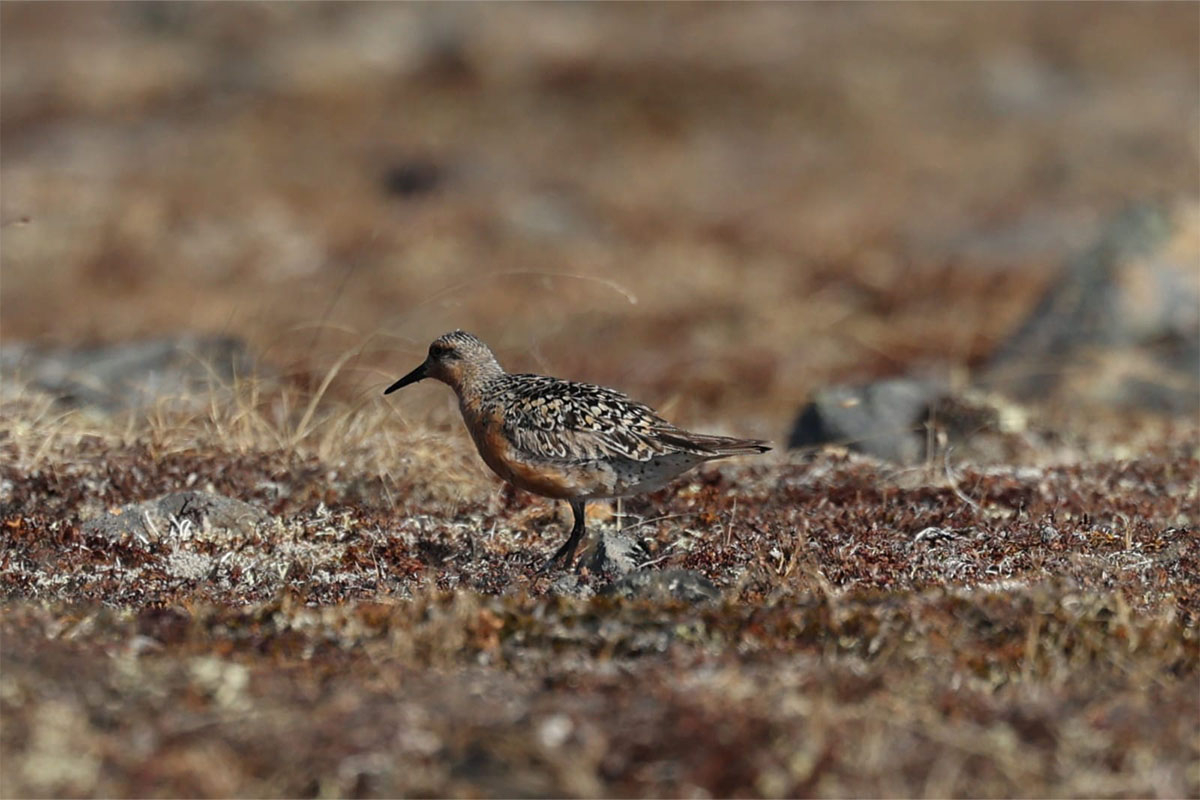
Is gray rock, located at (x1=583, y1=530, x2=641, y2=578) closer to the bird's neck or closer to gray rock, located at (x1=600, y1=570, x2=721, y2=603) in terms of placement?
gray rock, located at (x1=600, y1=570, x2=721, y2=603)

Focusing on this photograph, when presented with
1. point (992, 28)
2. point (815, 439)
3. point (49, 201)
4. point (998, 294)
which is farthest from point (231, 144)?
point (815, 439)

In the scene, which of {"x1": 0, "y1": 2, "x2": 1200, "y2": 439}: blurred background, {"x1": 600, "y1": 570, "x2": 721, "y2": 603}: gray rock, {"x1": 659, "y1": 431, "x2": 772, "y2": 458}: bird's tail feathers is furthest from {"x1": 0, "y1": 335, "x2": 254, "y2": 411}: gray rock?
{"x1": 600, "y1": 570, "x2": 721, "y2": 603}: gray rock

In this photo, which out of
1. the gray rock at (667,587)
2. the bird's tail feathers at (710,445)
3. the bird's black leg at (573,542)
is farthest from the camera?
the bird's black leg at (573,542)

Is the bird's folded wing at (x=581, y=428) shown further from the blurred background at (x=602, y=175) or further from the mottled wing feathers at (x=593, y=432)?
the blurred background at (x=602, y=175)

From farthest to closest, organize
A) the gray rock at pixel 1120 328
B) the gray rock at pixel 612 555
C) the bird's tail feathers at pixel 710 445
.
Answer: the gray rock at pixel 1120 328 → the bird's tail feathers at pixel 710 445 → the gray rock at pixel 612 555

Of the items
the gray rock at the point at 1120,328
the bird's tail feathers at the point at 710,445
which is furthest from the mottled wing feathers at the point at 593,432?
the gray rock at the point at 1120,328
